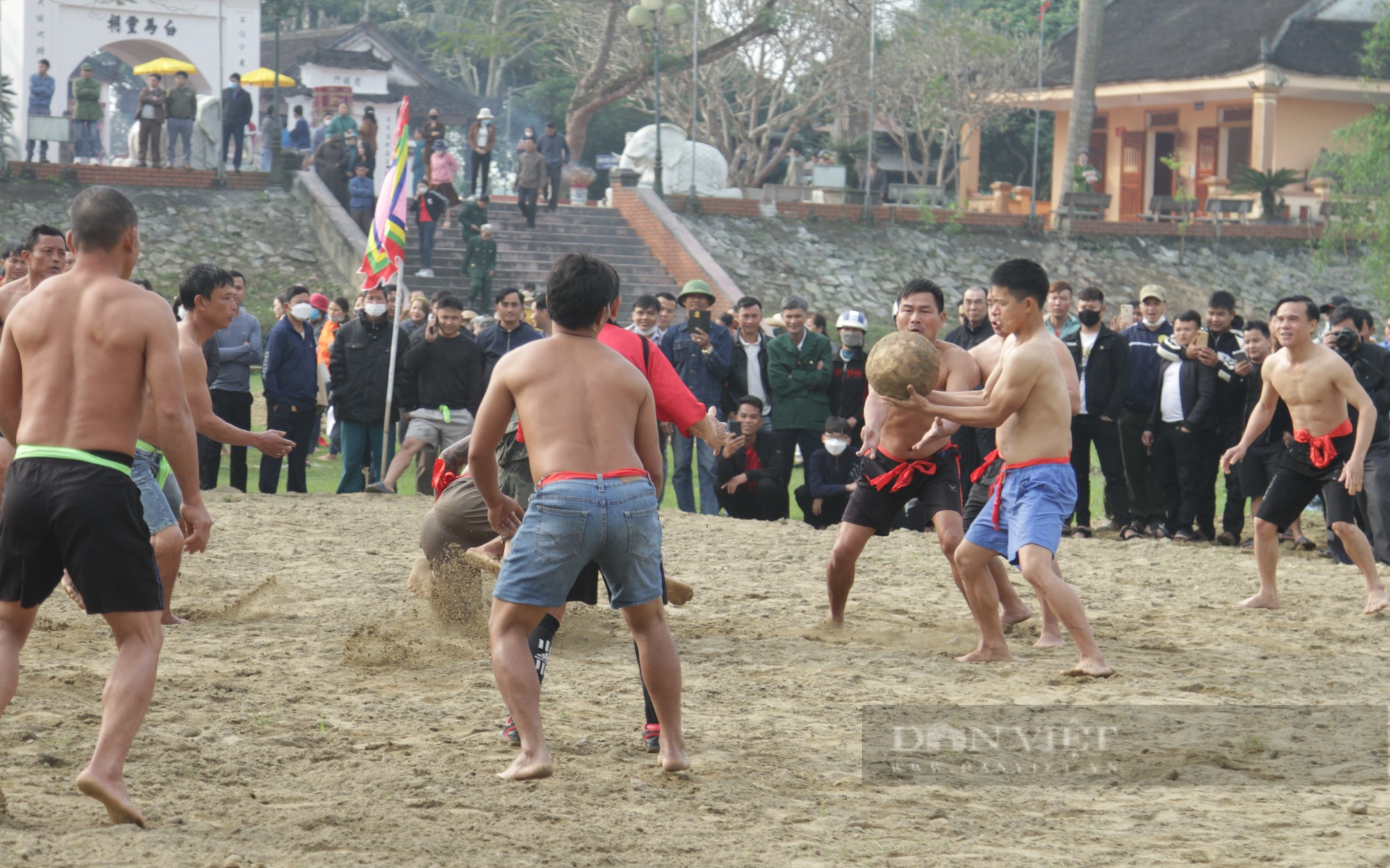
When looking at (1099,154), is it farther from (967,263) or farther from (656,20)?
(656,20)

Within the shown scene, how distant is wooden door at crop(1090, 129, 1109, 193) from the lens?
40969 mm

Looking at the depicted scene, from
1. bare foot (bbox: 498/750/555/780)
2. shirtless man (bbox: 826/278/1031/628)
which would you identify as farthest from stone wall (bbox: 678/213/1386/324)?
bare foot (bbox: 498/750/555/780)

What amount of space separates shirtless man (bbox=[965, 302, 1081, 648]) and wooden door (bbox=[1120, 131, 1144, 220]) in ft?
110

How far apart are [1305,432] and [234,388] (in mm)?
8514

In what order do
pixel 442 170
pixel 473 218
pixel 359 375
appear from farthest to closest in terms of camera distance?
pixel 442 170
pixel 473 218
pixel 359 375

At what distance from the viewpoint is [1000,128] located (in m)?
39.6

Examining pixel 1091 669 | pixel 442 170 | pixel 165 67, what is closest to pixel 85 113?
pixel 165 67

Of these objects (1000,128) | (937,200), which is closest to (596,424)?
(937,200)

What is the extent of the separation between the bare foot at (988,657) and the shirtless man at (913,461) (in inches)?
→ 24.1

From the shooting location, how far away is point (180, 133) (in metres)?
26.9

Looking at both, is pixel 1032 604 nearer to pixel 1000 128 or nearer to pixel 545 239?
pixel 545 239

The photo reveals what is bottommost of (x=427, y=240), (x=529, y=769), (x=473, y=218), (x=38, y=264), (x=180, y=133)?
(x=529, y=769)

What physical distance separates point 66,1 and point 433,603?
26.7 meters

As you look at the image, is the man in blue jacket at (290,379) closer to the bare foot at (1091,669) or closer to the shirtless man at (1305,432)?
the shirtless man at (1305,432)
